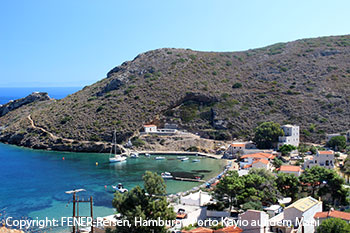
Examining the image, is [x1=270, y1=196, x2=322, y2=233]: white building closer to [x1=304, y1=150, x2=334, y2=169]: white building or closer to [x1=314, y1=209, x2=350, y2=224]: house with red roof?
[x1=314, y1=209, x2=350, y2=224]: house with red roof

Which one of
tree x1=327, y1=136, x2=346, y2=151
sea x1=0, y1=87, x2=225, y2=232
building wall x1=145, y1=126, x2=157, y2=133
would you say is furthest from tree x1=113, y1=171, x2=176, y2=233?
building wall x1=145, y1=126, x2=157, y2=133

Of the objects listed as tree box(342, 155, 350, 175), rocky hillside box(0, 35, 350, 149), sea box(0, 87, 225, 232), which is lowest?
sea box(0, 87, 225, 232)

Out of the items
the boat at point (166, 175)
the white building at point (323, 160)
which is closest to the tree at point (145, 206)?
the boat at point (166, 175)

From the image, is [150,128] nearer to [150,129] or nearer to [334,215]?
[150,129]

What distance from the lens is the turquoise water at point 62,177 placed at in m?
33.5

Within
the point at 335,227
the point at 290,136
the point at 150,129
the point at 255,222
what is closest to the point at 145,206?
the point at 255,222

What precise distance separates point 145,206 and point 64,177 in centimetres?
2766

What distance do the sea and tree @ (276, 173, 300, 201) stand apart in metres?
12.3

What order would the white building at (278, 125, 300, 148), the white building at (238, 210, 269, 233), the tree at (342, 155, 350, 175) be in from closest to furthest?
the white building at (238, 210, 269, 233), the tree at (342, 155, 350, 175), the white building at (278, 125, 300, 148)

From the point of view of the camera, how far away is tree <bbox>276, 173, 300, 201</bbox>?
93.7 ft

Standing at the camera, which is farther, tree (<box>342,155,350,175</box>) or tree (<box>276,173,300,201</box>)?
tree (<box>342,155,350,175</box>)

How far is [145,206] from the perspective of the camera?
2042 cm

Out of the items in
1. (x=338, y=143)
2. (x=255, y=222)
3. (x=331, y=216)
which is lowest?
(x=331, y=216)

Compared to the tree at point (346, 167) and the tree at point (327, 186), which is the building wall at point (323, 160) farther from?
the tree at point (327, 186)
